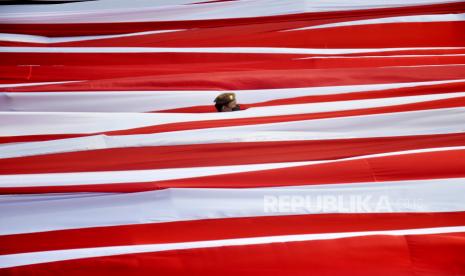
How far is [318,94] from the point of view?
12.1ft

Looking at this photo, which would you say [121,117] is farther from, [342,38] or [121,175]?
[342,38]

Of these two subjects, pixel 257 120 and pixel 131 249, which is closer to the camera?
pixel 131 249

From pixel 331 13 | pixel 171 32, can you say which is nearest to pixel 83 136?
pixel 171 32

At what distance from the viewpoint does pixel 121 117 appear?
3494mm

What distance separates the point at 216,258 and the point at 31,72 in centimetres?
170

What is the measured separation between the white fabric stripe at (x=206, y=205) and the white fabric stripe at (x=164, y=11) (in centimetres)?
150

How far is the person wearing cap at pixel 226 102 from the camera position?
11.5 feet

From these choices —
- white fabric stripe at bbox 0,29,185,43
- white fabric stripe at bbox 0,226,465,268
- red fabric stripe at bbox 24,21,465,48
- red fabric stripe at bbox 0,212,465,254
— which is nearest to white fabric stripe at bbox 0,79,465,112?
red fabric stripe at bbox 24,21,465,48

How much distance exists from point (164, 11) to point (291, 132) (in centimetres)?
135

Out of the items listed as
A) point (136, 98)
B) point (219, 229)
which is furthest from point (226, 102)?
point (219, 229)

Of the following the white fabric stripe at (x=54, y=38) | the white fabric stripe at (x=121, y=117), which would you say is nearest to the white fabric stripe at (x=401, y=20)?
the white fabric stripe at (x=121, y=117)

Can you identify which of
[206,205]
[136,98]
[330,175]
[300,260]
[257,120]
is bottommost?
[300,260]

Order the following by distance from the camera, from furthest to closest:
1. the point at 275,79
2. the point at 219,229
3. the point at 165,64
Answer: the point at 165,64 → the point at 275,79 → the point at 219,229

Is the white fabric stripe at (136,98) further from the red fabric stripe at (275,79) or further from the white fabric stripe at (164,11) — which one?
the white fabric stripe at (164,11)
